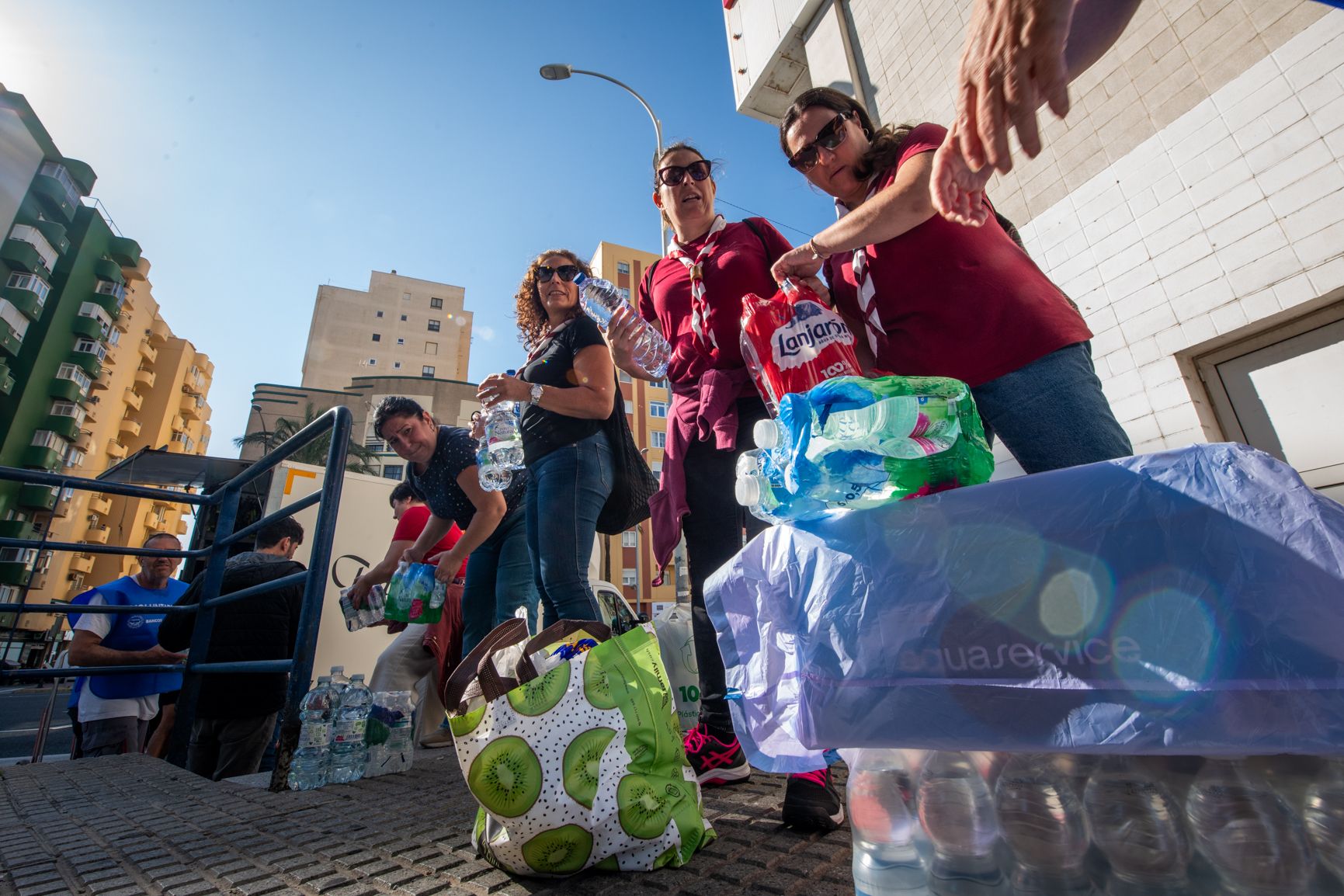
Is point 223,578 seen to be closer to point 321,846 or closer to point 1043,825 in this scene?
point 321,846

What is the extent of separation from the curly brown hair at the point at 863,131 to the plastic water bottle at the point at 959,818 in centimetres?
141

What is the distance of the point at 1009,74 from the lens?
2.98 feet

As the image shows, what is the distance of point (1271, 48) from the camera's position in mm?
2932

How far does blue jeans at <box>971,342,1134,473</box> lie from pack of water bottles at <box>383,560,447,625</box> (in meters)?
2.54

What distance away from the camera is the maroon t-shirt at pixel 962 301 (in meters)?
1.41

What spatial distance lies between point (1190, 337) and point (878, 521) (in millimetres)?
3300

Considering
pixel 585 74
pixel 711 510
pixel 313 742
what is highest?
pixel 585 74

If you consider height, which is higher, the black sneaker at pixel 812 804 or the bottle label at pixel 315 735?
the bottle label at pixel 315 735

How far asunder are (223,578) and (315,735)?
1.55 meters

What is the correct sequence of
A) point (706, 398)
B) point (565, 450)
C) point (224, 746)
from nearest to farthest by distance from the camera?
1. point (706, 398)
2. point (565, 450)
3. point (224, 746)

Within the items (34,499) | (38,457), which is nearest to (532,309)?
(38,457)

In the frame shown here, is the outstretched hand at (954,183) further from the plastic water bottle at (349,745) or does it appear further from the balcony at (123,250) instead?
the balcony at (123,250)

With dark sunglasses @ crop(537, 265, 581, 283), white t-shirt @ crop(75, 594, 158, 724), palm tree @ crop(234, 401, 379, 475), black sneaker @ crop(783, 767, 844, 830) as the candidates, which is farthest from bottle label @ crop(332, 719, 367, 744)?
palm tree @ crop(234, 401, 379, 475)

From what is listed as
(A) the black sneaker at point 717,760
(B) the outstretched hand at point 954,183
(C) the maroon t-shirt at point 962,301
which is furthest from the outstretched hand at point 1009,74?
(A) the black sneaker at point 717,760
